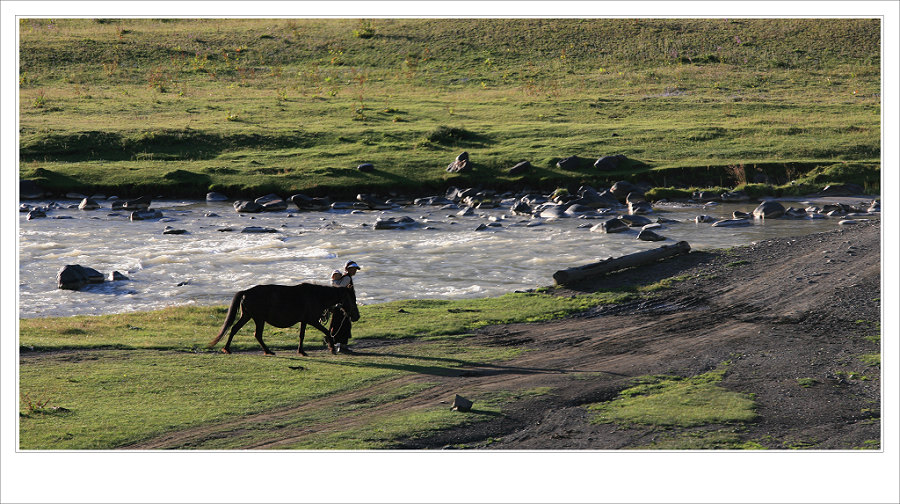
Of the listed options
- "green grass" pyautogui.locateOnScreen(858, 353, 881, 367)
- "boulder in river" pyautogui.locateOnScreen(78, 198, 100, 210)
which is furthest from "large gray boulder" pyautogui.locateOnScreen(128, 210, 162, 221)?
"green grass" pyautogui.locateOnScreen(858, 353, 881, 367)

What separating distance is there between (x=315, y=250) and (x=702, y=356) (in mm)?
17824

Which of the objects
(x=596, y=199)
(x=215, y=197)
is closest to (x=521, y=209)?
(x=596, y=199)

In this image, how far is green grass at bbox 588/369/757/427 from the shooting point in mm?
12977

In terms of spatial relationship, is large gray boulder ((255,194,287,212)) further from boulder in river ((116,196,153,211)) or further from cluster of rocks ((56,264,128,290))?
cluster of rocks ((56,264,128,290))

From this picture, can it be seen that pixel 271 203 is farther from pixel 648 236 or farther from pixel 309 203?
pixel 648 236

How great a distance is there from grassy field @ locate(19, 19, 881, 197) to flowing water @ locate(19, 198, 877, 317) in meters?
5.27

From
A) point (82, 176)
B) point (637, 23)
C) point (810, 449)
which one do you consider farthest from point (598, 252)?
point (637, 23)

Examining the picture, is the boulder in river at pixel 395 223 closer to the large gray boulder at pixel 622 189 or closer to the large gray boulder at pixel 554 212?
the large gray boulder at pixel 554 212

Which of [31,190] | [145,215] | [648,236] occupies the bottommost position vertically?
[648,236]

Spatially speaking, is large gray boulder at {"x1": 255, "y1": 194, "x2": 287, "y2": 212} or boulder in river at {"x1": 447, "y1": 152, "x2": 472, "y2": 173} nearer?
large gray boulder at {"x1": 255, "y1": 194, "x2": 287, "y2": 212}

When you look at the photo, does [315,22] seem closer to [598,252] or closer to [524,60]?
[524,60]

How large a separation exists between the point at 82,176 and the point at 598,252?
28747mm

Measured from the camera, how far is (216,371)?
15.9 metres

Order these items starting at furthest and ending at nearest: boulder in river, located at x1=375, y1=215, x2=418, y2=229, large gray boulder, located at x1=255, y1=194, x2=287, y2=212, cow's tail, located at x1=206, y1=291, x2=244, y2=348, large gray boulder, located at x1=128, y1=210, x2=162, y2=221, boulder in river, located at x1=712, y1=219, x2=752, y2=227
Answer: large gray boulder, located at x1=255, y1=194, x2=287, y2=212 < large gray boulder, located at x1=128, y1=210, x2=162, y2=221 < boulder in river, located at x1=375, y1=215, x2=418, y2=229 < boulder in river, located at x1=712, y1=219, x2=752, y2=227 < cow's tail, located at x1=206, y1=291, x2=244, y2=348
